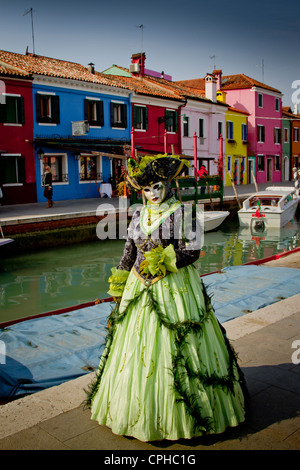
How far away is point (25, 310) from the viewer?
9.06m

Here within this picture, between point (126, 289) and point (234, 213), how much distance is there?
69.4 ft

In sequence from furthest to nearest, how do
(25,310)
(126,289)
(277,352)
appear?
(25,310) → (277,352) → (126,289)

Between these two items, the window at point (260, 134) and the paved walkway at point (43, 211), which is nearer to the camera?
the paved walkway at point (43, 211)

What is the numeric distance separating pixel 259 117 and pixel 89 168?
2080 cm

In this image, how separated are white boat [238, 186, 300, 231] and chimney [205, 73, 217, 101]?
14.9 m

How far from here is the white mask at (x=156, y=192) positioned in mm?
3318

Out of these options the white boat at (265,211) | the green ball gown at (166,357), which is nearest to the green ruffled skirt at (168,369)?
the green ball gown at (166,357)

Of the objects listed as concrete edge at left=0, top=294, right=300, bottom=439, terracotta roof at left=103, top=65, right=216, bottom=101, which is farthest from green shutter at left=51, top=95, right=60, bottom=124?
concrete edge at left=0, top=294, right=300, bottom=439

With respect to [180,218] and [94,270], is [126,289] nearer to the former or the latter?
[180,218]

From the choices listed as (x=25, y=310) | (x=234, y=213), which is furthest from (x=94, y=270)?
(x=234, y=213)

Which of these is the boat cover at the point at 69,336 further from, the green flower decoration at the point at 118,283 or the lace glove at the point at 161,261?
the lace glove at the point at 161,261

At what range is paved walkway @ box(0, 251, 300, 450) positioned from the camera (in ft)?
9.50

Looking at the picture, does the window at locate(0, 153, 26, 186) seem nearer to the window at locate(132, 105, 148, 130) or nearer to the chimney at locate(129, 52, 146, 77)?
the window at locate(132, 105, 148, 130)

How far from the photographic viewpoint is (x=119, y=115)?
2484 centimetres
